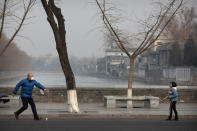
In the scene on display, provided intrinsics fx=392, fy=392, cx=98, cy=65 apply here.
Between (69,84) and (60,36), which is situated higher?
(60,36)

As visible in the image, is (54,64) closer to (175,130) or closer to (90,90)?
(90,90)

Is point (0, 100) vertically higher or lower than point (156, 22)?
lower

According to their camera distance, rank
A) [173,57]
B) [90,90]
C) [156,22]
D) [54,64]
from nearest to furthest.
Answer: [156,22]
[90,90]
[173,57]
[54,64]

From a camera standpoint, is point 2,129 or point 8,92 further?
point 8,92

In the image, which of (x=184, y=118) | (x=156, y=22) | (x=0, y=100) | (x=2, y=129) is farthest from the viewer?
(x=156, y=22)

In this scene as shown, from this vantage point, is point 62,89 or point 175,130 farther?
point 62,89

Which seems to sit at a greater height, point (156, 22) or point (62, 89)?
point (156, 22)

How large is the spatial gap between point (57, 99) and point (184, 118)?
8.23 metres

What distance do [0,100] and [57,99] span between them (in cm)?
406

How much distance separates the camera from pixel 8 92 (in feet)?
69.7

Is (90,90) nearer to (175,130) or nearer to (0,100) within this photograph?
(0,100)

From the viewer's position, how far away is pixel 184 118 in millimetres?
14789

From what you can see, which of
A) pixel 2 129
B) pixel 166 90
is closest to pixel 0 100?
pixel 2 129

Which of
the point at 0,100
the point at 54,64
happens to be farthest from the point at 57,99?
the point at 54,64
